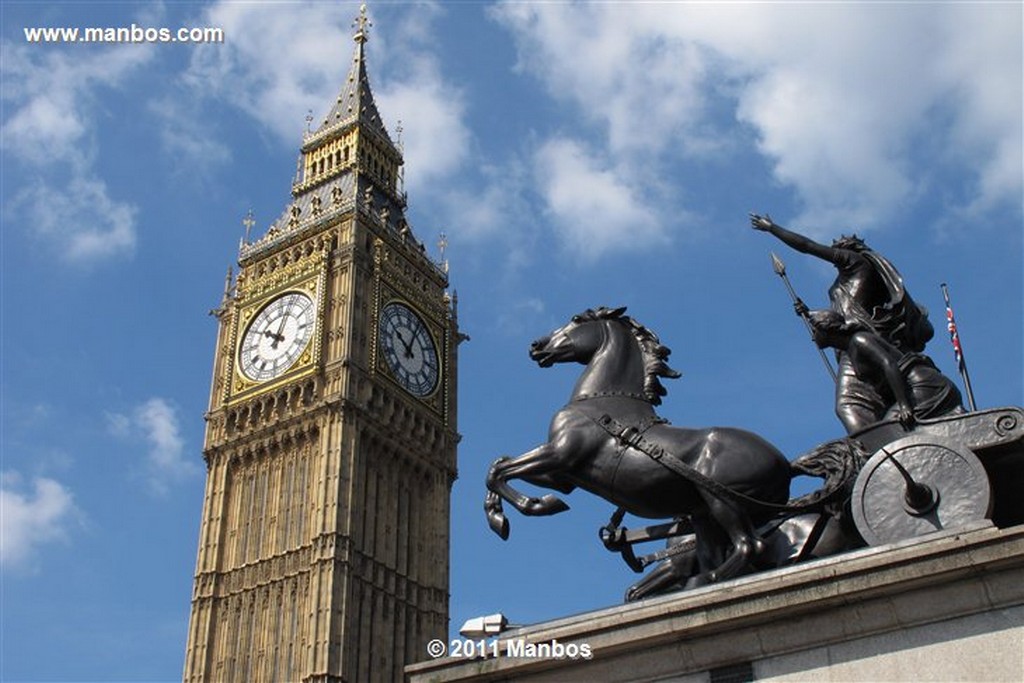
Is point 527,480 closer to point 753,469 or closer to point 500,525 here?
point 500,525

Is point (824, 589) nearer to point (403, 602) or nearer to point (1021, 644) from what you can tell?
point (1021, 644)

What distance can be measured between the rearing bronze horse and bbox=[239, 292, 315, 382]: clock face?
139ft

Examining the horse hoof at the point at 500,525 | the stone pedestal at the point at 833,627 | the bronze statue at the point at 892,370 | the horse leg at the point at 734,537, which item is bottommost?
the stone pedestal at the point at 833,627

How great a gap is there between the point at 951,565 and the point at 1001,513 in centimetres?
201

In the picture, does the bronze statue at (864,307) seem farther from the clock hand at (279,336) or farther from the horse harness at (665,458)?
the clock hand at (279,336)

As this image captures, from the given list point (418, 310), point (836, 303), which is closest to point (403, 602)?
point (418, 310)

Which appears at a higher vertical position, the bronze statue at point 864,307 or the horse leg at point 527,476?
the bronze statue at point 864,307

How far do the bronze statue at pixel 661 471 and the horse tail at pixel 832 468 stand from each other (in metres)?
0.01

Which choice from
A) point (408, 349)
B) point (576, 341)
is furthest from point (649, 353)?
point (408, 349)

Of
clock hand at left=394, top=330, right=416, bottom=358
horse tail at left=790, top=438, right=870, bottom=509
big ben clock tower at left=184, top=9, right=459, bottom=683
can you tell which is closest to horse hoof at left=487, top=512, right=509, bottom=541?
horse tail at left=790, top=438, right=870, bottom=509

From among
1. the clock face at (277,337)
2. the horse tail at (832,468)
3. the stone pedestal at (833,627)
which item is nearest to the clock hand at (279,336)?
the clock face at (277,337)

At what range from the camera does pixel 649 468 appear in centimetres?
990

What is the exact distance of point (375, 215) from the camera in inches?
2206

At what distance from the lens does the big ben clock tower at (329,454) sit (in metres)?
47.8
